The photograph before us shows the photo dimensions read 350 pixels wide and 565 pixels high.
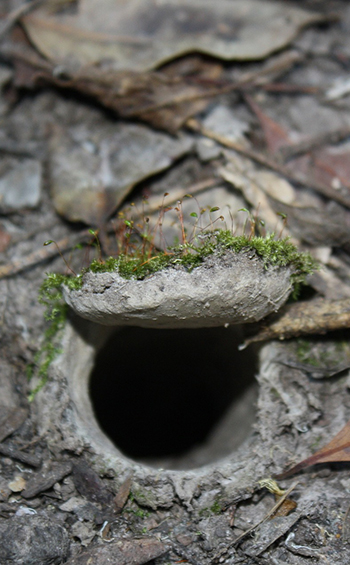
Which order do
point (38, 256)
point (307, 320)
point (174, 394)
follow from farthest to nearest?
point (174, 394) → point (38, 256) → point (307, 320)

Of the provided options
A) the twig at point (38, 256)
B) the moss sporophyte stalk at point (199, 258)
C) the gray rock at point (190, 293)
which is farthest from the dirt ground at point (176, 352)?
the gray rock at point (190, 293)

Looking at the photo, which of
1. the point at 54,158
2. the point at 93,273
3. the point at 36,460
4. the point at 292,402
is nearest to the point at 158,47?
the point at 54,158

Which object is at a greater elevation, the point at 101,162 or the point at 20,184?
the point at 20,184

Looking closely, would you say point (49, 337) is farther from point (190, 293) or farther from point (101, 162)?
point (101, 162)

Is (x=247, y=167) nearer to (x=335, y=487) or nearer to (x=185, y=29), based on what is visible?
(x=185, y=29)

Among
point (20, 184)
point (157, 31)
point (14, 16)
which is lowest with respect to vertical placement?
point (20, 184)

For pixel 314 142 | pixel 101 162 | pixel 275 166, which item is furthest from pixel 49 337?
pixel 314 142

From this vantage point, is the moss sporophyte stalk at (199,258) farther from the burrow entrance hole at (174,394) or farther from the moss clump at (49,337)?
the burrow entrance hole at (174,394)
